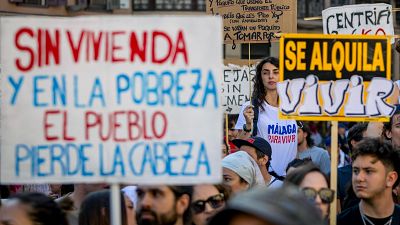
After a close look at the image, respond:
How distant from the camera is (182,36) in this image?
179 inches

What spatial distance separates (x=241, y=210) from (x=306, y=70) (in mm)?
3018

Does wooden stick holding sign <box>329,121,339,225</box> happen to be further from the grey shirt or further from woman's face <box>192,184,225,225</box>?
the grey shirt

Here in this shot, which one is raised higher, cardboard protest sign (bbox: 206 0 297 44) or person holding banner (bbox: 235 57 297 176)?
cardboard protest sign (bbox: 206 0 297 44)

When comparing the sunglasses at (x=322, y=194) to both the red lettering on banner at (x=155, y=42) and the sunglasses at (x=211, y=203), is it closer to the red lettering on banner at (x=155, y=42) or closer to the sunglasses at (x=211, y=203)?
the sunglasses at (x=211, y=203)

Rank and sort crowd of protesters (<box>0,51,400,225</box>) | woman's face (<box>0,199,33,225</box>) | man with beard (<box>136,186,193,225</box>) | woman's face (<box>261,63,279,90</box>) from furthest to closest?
woman's face (<box>261,63,279,90</box>) → man with beard (<box>136,186,193,225</box>) → woman's face (<box>0,199,33,225</box>) → crowd of protesters (<box>0,51,400,225</box>)

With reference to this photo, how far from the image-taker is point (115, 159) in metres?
4.46

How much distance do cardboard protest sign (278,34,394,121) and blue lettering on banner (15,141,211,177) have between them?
1.39 m

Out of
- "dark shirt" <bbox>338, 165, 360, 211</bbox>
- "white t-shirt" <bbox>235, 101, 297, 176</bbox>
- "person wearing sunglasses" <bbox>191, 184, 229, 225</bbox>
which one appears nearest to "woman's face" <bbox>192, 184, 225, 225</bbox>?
"person wearing sunglasses" <bbox>191, 184, 229, 225</bbox>

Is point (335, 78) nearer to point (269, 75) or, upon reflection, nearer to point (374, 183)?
point (374, 183)

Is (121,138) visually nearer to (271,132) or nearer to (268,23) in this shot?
(271,132)

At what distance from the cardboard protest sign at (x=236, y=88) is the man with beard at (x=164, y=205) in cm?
552

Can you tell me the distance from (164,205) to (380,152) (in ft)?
5.20

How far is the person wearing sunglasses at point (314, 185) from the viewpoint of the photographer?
4.96 meters

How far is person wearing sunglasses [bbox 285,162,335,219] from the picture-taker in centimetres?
496
